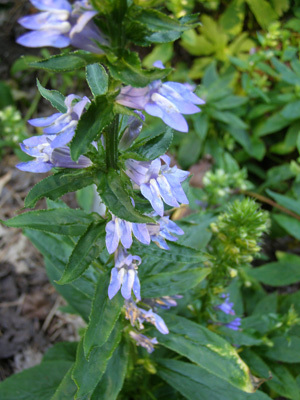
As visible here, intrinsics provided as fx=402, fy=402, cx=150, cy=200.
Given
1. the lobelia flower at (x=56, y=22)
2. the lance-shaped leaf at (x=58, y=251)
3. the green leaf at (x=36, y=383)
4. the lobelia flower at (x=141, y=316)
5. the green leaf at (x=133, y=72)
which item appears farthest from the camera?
the green leaf at (x=36, y=383)

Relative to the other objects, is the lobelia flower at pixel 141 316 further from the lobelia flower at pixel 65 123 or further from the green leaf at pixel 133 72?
the green leaf at pixel 133 72

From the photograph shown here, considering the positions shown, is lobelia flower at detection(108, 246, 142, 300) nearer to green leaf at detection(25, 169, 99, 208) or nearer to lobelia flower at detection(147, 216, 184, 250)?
lobelia flower at detection(147, 216, 184, 250)

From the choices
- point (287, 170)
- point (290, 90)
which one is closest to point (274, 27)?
point (290, 90)

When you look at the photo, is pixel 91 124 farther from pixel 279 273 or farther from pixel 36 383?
pixel 279 273

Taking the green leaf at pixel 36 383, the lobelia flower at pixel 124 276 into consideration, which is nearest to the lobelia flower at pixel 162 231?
the lobelia flower at pixel 124 276

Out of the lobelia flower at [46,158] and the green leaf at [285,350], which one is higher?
the lobelia flower at [46,158]

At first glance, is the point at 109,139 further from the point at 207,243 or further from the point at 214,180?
the point at 214,180
